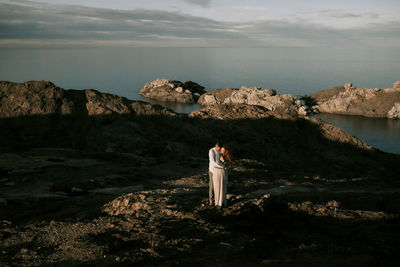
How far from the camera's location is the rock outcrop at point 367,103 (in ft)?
321

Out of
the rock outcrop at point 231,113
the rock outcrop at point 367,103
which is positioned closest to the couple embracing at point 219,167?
the rock outcrop at point 231,113

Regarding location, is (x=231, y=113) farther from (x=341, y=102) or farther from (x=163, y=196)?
(x=341, y=102)

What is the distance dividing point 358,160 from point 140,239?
33400 mm

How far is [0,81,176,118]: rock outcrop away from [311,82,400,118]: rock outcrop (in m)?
79.7

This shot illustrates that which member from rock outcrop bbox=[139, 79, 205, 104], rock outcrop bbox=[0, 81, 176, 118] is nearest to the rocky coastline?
rock outcrop bbox=[139, 79, 205, 104]

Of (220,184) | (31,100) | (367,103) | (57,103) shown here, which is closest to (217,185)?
(220,184)

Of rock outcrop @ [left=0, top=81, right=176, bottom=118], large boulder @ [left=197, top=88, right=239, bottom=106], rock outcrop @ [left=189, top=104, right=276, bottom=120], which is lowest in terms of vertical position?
large boulder @ [left=197, top=88, right=239, bottom=106]

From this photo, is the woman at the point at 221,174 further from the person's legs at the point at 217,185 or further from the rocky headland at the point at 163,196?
the rocky headland at the point at 163,196

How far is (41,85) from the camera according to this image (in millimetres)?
40438

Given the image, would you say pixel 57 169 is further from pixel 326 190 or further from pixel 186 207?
pixel 326 190

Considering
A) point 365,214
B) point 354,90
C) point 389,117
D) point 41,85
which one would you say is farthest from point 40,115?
point 354,90

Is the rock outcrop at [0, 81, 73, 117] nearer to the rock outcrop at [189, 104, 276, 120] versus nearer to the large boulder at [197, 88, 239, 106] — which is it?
the rock outcrop at [189, 104, 276, 120]

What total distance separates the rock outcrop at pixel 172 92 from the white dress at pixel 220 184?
375ft

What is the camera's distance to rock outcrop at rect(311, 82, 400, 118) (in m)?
97.8
